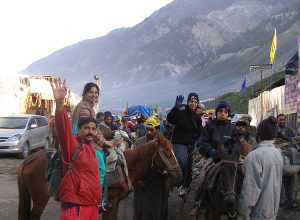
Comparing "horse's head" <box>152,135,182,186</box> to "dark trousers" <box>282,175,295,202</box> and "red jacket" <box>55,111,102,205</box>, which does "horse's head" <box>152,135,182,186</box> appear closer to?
"red jacket" <box>55,111,102,205</box>

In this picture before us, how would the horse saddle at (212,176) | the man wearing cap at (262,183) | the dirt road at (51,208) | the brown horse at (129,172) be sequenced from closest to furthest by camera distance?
1. the man wearing cap at (262,183)
2. the horse saddle at (212,176)
3. the brown horse at (129,172)
4. the dirt road at (51,208)

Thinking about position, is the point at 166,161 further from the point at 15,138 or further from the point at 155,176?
the point at 15,138

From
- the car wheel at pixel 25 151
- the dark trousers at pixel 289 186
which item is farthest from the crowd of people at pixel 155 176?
the car wheel at pixel 25 151

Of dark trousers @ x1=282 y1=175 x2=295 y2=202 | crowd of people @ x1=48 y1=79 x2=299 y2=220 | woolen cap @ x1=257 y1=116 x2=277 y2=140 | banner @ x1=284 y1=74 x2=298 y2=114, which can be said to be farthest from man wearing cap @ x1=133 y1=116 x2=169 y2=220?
banner @ x1=284 y1=74 x2=298 y2=114

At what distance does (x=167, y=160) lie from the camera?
20.9 feet

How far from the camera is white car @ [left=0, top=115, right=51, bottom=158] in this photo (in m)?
16.8

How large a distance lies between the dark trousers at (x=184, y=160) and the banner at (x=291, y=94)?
7.24 meters

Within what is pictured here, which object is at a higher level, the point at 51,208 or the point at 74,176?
the point at 74,176

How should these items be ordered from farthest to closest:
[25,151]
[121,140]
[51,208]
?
[25,151]
[51,208]
[121,140]

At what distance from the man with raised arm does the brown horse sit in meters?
1.77

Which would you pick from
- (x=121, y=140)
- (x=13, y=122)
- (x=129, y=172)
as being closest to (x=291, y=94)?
(x=121, y=140)

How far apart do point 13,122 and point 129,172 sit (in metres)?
13.1

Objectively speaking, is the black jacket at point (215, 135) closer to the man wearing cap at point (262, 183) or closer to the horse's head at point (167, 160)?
the horse's head at point (167, 160)

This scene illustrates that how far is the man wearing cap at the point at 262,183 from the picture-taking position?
4.71 metres
